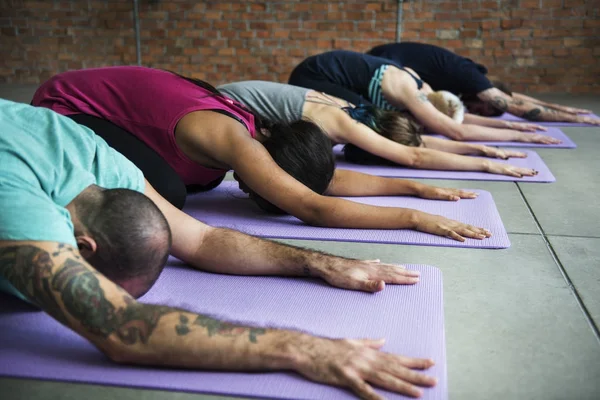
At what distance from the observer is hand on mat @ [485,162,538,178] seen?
346 cm

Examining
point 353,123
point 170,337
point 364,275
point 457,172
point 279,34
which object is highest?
point 279,34

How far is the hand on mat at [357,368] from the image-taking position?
1.32 metres

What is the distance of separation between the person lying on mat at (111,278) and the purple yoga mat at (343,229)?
3.29ft

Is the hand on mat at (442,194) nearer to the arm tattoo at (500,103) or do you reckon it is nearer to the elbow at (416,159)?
the elbow at (416,159)

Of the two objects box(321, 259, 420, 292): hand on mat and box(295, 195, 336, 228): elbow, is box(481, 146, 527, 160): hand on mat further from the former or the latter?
box(321, 259, 420, 292): hand on mat

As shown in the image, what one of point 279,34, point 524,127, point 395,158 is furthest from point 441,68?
point 279,34

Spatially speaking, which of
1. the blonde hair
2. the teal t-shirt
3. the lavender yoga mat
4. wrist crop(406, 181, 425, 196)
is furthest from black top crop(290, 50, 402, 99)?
the teal t-shirt

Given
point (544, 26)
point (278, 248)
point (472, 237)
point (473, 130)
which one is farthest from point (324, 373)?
point (544, 26)

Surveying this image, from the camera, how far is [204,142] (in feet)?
7.57

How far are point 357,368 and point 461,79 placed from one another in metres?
3.95

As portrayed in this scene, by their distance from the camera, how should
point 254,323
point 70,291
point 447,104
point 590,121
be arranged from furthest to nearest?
point 590,121 < point 447,104 < point 254,323 < point 70,291

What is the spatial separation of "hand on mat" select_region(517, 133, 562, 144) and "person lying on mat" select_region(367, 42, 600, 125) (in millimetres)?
382

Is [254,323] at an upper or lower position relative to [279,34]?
lower

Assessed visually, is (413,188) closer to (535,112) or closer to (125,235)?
(125,235)
